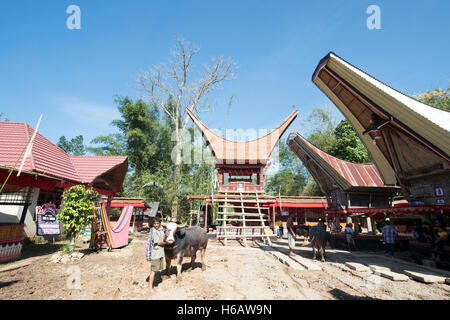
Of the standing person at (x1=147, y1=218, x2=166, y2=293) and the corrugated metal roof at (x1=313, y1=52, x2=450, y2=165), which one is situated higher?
the corrugated metal roof at (x1=313, y1=52, x2=450, y2=165)

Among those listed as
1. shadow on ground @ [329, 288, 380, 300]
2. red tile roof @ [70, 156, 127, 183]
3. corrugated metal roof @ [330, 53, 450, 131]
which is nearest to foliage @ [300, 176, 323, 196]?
corrugated metal roof @ [330, 53, 450, 131]

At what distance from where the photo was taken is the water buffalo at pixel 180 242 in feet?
16.1

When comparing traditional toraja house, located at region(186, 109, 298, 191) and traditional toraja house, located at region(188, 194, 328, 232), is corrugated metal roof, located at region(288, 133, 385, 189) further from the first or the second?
traditional toraja house, located at region(188, 194, 328, 232)

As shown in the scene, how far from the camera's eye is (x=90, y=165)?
40.7ft

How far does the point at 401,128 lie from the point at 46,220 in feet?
48.2

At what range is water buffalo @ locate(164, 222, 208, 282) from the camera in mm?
4898

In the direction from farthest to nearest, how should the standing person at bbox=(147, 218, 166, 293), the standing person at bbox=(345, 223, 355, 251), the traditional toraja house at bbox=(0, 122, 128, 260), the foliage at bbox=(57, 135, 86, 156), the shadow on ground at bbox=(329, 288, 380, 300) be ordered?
1. the foliage at bbox=(57, 135, 86, 156)
2. the standing person at bbox=(345, 223, 355, 251)
3. the traditional toraja house at bbox=(0, 122, 128, 260)
4. the standing person at bbox=(147, 218, 166, 293)
5. the shadow on ground at bbox=(329, 288, 380, 300)

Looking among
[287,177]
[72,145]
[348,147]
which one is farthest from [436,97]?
[72,145]

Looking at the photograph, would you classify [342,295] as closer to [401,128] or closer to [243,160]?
[401,128]

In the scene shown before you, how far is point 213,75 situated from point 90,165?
16587 millimetres

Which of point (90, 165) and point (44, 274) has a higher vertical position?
point (90, 165)
